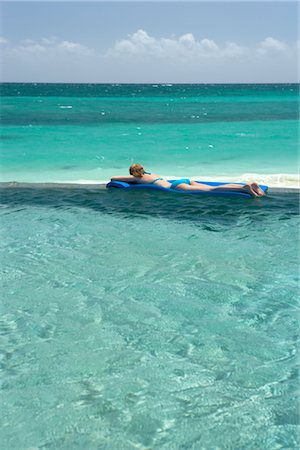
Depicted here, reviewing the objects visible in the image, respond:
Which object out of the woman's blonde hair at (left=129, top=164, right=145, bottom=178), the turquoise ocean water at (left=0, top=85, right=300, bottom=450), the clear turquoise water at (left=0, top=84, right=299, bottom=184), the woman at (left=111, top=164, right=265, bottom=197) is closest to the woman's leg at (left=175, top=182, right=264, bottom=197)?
the woman at (left=111, top=164, right=265, bottom=197)

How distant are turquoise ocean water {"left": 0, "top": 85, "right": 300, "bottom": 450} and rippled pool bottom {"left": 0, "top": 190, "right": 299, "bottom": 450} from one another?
0.01m

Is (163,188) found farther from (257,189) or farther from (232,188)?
(257,189)

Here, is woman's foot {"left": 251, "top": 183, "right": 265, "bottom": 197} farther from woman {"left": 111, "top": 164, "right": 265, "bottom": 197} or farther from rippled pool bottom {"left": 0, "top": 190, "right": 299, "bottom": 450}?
rippled pool bottom {"left": 0, "top": 190, "right": 299, "bottom": 450}

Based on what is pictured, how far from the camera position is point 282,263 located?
5715mm

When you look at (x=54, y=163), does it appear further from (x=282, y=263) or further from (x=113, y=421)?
(x=113, y=421)

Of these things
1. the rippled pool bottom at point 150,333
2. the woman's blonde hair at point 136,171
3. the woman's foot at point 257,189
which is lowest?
the rippled pool bottom at point 150,333

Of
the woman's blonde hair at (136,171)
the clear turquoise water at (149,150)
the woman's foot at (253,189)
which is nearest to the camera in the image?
the woman's foot at (253,189)

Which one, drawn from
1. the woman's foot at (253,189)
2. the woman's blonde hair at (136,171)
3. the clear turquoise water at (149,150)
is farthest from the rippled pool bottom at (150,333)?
the clear turquoise water at (149,150)

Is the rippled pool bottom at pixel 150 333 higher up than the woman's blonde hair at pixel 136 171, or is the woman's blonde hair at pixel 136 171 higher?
the woman's blonde hair at pixel 136 171

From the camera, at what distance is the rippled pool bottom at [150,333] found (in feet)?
10.3

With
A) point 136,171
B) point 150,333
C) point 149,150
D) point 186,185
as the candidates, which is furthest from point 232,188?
point 149,150

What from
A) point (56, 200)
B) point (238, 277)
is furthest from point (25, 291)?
point (56, 200)

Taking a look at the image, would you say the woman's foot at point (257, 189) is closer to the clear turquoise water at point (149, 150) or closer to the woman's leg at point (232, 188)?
the woman's leg at point (232, 188)

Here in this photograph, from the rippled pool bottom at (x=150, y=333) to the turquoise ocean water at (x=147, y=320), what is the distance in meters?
0.01
